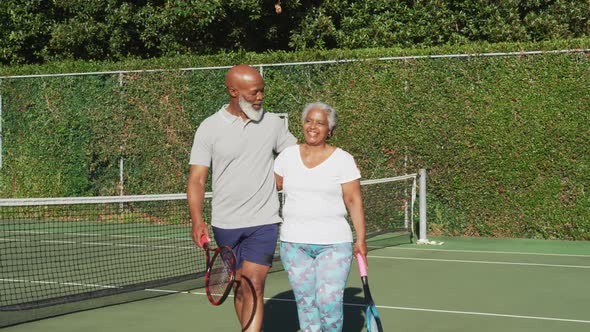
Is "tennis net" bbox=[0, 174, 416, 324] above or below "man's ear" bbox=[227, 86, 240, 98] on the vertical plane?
below

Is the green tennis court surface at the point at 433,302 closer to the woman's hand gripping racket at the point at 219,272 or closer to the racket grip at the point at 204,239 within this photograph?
the woman's hand gripping racket at the point at 219,272

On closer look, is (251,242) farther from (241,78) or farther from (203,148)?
(241,78)

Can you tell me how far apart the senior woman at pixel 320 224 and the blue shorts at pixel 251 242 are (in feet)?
0.44

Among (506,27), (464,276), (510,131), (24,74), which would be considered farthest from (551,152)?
(24,74)

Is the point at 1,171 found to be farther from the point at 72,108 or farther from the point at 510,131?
the point at 510,131

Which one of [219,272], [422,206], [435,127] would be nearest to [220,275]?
[219,272]

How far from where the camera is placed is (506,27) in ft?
66.7

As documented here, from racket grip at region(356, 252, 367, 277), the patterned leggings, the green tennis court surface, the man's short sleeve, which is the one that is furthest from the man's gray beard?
the green tennis court surface

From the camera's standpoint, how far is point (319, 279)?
621 cm

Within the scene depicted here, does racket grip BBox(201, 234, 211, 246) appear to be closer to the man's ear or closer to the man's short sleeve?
the man's short sleeve

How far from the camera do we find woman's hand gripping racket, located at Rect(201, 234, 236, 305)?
614 centimetres

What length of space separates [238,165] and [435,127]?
972cm

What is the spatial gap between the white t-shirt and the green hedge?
9277mm

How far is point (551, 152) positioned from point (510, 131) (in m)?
0.71
